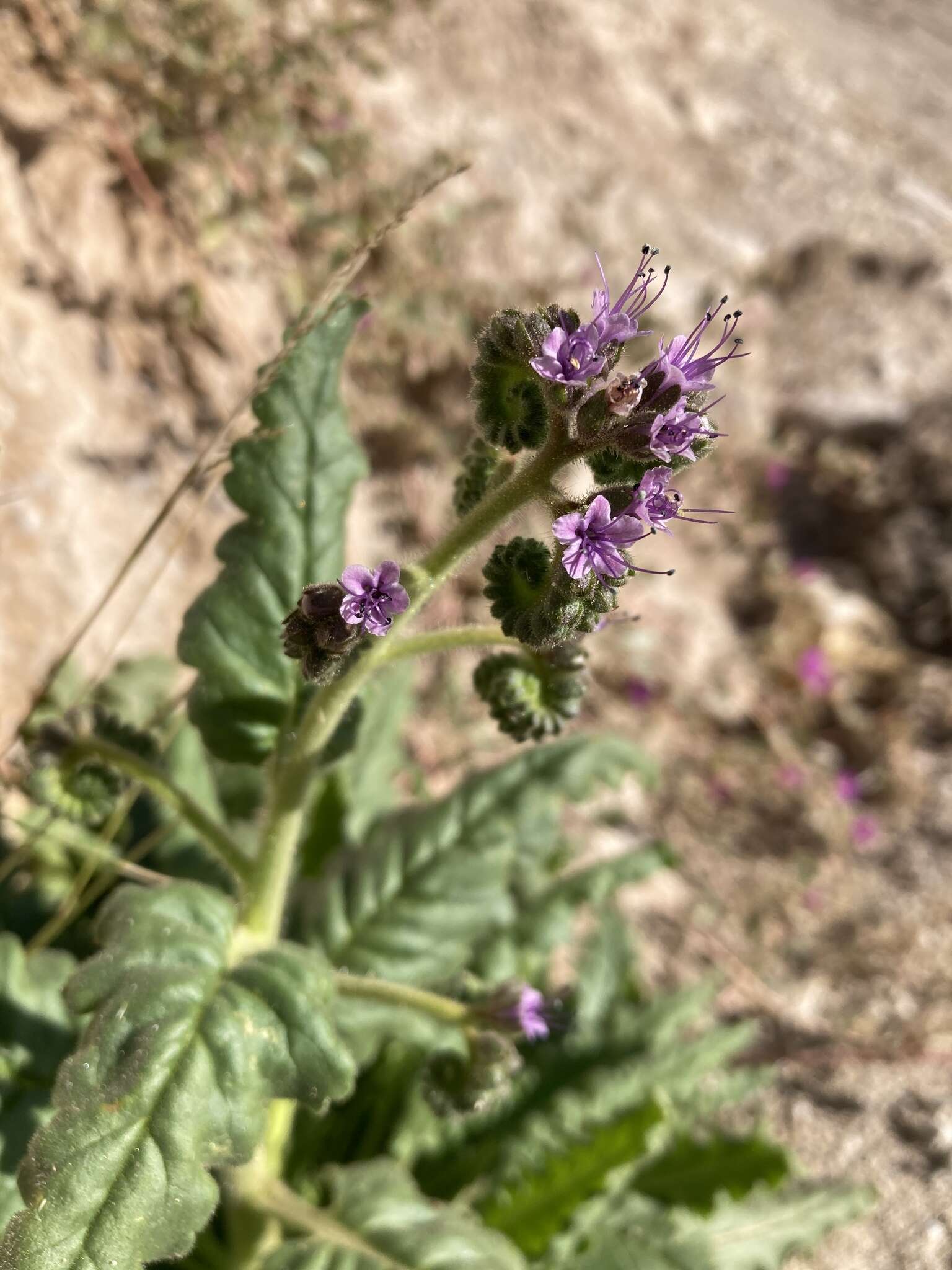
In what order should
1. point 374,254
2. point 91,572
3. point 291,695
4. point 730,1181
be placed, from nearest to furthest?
point 291,695 < point 730,1181 < point 91,572 < point 374,254

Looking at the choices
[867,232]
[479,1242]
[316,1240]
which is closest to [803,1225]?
[479,1242]

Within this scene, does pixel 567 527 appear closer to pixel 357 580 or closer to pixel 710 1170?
pixel 357 580

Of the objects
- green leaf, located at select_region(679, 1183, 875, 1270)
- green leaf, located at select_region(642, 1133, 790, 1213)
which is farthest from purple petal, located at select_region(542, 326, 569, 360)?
green leaf, located at select_region(679, 1183, 875, 1270)

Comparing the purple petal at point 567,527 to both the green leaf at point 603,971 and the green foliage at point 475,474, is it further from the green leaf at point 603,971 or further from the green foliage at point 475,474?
the green leaf at point 603,971

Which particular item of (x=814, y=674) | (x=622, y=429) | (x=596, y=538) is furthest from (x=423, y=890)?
(x=814, y=674)

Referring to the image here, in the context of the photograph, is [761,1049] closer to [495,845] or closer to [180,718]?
[495,845]
